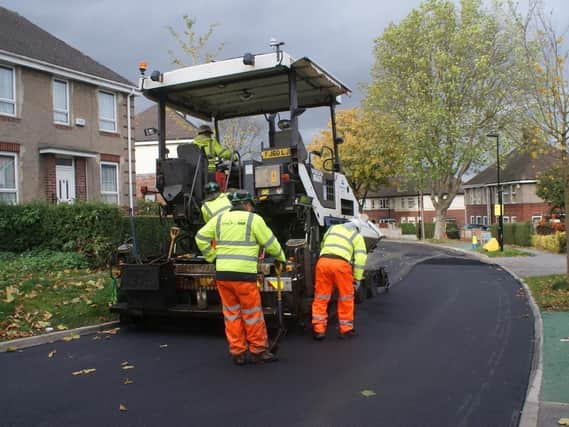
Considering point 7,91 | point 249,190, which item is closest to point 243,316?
point 249,190

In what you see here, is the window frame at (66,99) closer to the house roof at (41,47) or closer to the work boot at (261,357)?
the house roof at (41,47)

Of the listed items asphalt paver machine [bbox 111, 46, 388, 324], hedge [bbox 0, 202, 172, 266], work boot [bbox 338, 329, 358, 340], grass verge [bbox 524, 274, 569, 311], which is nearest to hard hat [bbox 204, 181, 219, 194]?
asphalt paver machine [bbox 111, 46, 388, 324]

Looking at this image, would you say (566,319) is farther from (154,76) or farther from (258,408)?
(154,76)

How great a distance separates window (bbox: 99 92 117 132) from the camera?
20.5 metres

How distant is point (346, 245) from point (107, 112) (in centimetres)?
1594

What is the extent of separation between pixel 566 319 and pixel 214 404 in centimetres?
573

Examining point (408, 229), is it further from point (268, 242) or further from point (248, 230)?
point (248, 230)

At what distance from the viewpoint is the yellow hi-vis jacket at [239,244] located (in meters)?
5.85

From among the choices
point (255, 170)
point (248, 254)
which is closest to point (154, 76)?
point (255, 170)

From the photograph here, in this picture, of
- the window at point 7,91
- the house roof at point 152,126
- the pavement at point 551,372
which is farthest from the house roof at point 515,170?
the pavement at point 551,372

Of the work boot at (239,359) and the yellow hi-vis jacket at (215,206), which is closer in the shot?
the work boot at (239,359)

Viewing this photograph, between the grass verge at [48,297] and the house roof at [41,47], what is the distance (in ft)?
27.9

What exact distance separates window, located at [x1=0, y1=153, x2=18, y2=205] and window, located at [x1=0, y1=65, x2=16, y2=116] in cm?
134

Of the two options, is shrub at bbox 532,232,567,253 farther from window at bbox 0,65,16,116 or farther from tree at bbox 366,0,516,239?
window at bbox 0,65,16,116
